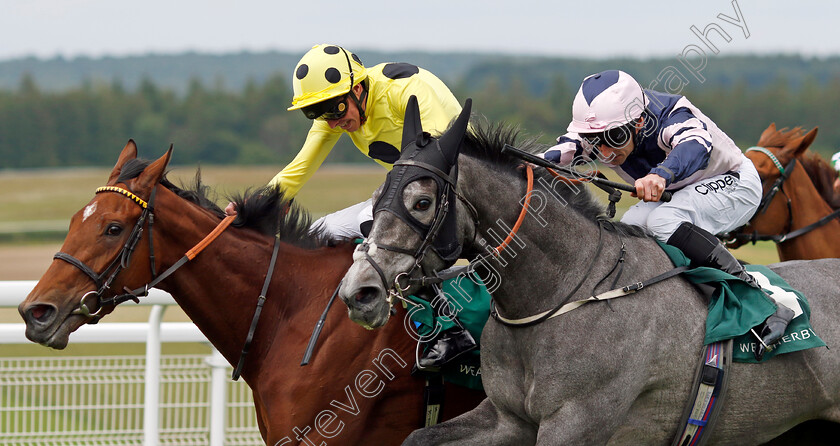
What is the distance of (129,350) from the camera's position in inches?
399

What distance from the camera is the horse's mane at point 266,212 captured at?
12.6 ft

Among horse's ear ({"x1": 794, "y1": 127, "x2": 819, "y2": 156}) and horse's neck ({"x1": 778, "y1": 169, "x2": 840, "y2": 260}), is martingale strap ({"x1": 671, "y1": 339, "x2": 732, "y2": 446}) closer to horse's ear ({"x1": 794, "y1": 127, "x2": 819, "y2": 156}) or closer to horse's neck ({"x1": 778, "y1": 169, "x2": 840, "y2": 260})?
horse's neck ({"x1": 778, "y1": 169, "x2": 840, "y2": 260})

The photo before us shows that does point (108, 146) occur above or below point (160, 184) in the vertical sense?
below

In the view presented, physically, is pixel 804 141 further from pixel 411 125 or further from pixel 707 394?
pixel 411 125

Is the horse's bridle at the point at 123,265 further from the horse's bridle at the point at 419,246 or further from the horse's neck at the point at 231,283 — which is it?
the horse's bridle at the point at 419,246

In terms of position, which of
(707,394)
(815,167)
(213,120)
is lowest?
(213,120)

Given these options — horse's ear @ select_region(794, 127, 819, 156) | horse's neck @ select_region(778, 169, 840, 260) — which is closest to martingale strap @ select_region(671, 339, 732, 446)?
horse's neck @ select_region(778, 169, 840, 260)

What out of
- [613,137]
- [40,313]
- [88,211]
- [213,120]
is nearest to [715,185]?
[613,137]

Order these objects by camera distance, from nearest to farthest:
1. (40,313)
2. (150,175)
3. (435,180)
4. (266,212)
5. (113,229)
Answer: (435,180) → (40,313) → (113,229) → (150,175) → (266,212)

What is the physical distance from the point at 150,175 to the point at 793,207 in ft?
12.8

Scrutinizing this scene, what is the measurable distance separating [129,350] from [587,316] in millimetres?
7943

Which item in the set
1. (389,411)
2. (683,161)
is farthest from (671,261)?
(389,411)

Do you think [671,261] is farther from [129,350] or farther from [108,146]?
[108,146]

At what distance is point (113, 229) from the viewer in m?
3.44
